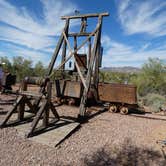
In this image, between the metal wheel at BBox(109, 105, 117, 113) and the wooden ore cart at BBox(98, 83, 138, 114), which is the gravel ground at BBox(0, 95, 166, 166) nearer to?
the wooden ore cart at BBox(98, 83, 138, 114)

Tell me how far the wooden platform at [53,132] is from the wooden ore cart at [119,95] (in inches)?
104

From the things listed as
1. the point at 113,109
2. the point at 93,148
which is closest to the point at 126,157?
the point at 93,148

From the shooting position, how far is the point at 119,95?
7.66 meters

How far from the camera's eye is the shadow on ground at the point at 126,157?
141 inches

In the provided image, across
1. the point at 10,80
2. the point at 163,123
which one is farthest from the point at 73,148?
the point at 10,80

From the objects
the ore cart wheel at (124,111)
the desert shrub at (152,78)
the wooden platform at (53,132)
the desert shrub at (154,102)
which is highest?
the desert shrub at (152,78)

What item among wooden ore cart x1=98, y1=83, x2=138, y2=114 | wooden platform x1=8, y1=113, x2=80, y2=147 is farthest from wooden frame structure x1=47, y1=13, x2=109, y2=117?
A: wooden platform x1=8, y1=113, x2=80, y2=147

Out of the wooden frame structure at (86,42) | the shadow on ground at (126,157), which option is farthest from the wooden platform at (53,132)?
the wooden frame structure at (86,42)

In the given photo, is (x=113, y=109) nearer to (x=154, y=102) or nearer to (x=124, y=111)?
(x=124, y=111)

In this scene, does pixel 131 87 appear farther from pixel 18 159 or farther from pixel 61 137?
pixel 18 159

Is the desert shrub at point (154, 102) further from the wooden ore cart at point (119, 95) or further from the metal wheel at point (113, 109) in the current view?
the metal wheel at point (113, 109)

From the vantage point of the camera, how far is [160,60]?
632 inches

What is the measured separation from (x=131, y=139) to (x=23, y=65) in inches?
672

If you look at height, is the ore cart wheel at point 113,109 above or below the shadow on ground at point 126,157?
above
